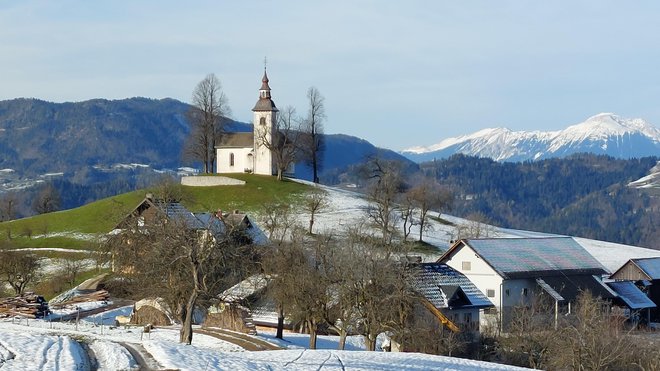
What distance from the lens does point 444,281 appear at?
68.6 meters

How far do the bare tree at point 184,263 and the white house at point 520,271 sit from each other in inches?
770

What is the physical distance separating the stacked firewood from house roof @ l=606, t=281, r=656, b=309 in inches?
1736

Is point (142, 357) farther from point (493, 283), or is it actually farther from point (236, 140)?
point (236, 140)

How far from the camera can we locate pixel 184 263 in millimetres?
47594

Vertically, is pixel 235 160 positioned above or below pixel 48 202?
above

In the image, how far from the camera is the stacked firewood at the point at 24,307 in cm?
5588

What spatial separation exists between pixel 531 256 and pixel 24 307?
38612 mm

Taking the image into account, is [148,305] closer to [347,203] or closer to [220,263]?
[220,263]

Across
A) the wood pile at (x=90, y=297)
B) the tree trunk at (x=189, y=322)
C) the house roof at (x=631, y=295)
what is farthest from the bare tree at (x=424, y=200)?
the tree trunk at (x=189, y=322)

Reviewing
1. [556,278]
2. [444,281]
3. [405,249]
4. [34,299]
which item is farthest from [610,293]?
[34,299]

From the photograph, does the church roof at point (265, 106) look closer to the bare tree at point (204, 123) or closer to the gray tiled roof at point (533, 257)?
the bare tree at point (204, 123)

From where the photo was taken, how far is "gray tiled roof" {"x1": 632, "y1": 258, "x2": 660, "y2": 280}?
86.9 metres

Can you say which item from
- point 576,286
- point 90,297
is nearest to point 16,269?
point 90,297

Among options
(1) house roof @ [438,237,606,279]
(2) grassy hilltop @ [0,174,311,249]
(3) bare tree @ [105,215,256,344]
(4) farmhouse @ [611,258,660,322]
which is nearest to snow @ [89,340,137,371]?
(3) bare tree @ [105,215,256,344]
